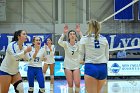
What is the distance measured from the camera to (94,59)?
19.4 feet

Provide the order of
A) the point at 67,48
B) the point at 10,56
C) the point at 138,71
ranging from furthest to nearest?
the point at 138,71, the point at 67,48, the point at 10,56

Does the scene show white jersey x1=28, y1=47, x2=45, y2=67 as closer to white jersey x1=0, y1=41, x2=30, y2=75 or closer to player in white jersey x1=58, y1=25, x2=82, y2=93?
player in white jersey x1=58, y1=25, x2=82, y2=93

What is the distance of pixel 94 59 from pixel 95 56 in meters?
0.06

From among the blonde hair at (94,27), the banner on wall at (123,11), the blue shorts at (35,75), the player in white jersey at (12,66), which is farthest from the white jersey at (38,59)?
the banner on wall at (123,11)

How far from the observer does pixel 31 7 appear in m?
25.9

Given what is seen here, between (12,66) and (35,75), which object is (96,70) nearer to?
(12,66)

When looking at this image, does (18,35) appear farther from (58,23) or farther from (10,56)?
(58,23)

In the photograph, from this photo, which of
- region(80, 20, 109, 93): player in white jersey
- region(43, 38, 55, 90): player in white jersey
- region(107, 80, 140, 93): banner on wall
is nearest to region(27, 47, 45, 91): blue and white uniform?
region(80, 20, 109, 93): player in white jersey

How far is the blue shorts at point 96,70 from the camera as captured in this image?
5.83m

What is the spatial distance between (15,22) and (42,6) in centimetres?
236

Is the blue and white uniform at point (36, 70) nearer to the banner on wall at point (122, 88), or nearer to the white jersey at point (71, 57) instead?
the white jersey at point (71, 57)

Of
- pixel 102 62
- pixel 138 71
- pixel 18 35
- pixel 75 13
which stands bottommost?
pixel 138 71

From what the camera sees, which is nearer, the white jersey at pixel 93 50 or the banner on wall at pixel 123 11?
the white jersey at pixel 93 50

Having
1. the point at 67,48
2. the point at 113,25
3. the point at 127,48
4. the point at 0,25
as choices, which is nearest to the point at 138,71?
the point at 127,48
